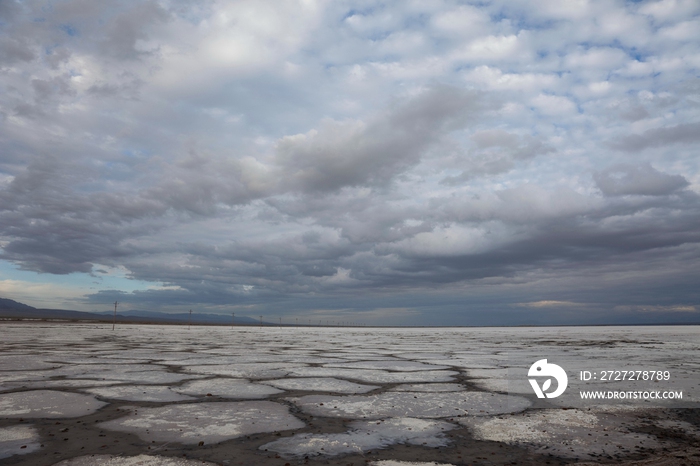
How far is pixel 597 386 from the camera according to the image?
435 cm

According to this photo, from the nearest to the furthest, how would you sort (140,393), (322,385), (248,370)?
(140,393)
(322,385)
(248,370)

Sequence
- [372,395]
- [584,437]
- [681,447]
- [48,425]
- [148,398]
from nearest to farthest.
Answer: [681,447] < [584,437] < [48,425] < [148,398] < [372,395]

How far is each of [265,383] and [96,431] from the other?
2.04 meters

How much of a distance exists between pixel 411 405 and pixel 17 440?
2.58m

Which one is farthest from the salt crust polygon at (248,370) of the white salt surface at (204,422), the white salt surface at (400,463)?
the white salt surface at (400,463)

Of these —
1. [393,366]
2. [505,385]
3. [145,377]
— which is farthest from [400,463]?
[393,366]

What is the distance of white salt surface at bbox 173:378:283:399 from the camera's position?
12.6 feet

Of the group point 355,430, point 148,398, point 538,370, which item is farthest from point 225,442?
point 538,370

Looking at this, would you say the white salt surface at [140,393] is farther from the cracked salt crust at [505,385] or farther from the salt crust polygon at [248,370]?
the cracked salt crust at [505,385]

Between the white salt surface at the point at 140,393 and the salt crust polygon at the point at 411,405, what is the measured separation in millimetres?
1049

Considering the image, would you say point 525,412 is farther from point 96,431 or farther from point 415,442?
point 96,431

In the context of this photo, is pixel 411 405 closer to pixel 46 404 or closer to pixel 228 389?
pixel 228 389

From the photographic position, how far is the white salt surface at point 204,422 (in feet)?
8.38

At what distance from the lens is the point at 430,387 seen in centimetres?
427
